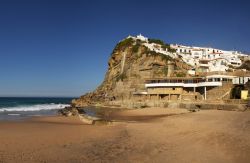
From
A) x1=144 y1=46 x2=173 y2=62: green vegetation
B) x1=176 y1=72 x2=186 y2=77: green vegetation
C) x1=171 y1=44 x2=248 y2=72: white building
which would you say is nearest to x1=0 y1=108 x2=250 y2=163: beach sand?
x1=176 y1=72 x2=186 y2=77: green vegetation

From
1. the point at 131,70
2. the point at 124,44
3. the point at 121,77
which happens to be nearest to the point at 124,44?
the point at 124,44

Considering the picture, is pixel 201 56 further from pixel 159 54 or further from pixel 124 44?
pixel 124 44

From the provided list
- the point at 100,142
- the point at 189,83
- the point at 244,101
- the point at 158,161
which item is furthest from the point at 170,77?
the point at 158,161

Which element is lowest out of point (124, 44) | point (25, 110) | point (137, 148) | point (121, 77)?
point (25, 110)

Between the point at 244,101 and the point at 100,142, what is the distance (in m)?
28.0

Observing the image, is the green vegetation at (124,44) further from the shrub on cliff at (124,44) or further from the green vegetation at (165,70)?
the green vegetation at (165,70)

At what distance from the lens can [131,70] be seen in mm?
70312

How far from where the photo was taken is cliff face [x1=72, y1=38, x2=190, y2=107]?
65.6 metres

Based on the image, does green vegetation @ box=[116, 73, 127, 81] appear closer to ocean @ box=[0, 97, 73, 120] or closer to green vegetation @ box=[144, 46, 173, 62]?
green vegetation @ box=[144, 46, 173, 62]

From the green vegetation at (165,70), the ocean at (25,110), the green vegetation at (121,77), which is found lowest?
the ocean at (25,110)

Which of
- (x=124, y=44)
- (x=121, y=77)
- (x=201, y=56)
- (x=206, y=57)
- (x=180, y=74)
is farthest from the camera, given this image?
(x=201, y=56)

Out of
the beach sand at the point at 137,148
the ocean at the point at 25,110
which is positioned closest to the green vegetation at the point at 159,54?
the ocean at the point at 25,110

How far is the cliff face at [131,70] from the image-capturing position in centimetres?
6556

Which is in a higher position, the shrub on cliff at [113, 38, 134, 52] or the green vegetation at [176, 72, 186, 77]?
the shrub on cliff at [113, 38, 134, 52]
